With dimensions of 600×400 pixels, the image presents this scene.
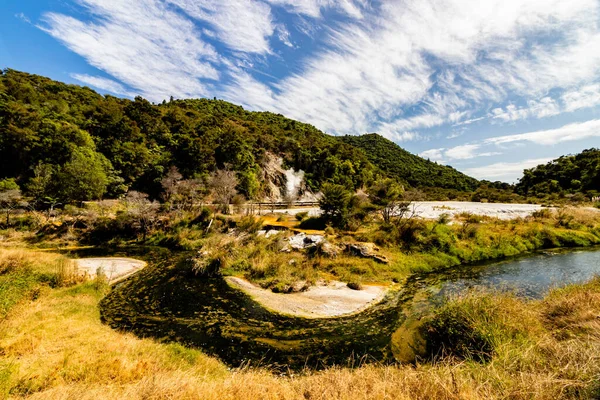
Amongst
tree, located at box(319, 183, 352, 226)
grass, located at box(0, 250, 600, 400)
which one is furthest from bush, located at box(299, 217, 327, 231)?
grass, located at box(0, 250, 600, 400)

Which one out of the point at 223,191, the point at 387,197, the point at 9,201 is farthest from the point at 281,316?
the point at 9,201

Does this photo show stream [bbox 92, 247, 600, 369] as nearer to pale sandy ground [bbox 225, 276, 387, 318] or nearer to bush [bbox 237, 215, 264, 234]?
pale sandy ground [bbox 225, 276, 387, 318]

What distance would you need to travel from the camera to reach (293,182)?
6762 cm

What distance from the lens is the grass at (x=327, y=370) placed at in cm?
470

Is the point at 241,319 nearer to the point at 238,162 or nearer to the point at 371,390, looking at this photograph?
the point at 371,390

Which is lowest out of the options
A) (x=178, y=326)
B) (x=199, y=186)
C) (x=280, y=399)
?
(x=178, y=326)

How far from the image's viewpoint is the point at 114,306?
14.1m

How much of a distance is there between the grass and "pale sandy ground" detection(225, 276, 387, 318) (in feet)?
16.2

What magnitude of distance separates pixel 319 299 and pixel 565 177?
92001 millimetres

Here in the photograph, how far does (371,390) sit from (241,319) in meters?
8.89

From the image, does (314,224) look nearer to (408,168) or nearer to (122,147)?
(122,147)

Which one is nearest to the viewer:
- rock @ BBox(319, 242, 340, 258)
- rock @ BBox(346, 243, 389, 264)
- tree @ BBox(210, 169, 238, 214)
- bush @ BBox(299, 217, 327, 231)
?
rock @ BBox(346, 243, 389, 264)

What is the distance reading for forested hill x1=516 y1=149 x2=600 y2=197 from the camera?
5950cm

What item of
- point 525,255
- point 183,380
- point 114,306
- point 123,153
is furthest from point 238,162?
point 183,380
